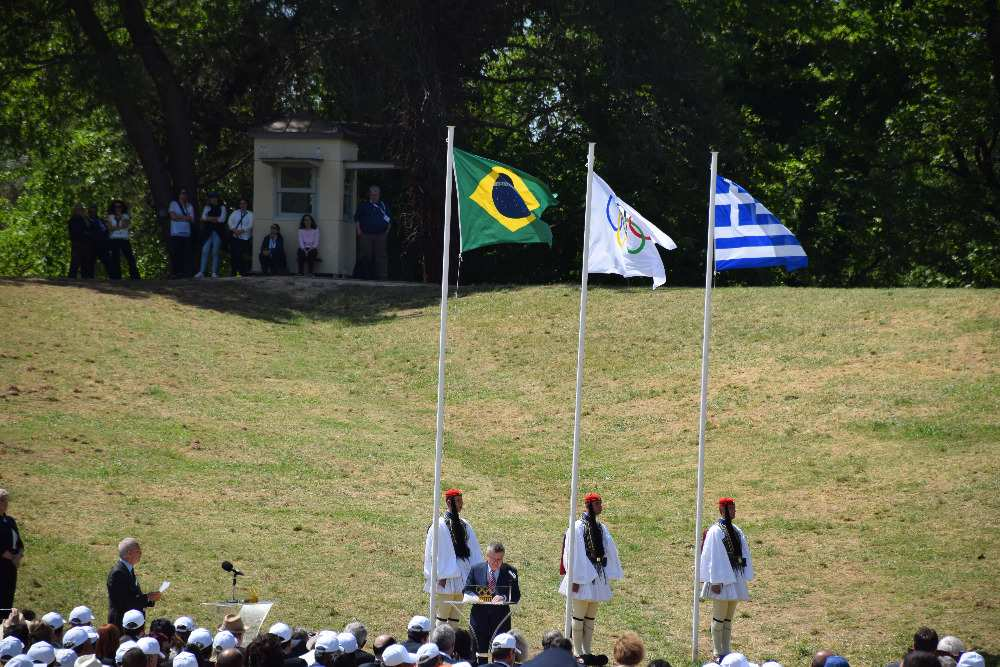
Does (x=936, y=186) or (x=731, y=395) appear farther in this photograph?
(x=936, y=186)

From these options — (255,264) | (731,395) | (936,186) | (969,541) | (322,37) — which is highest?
(322,37)

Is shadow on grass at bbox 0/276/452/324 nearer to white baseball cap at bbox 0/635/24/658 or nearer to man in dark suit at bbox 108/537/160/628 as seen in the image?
man in dark suit at bbox 108/537/160/628

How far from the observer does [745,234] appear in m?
17.0

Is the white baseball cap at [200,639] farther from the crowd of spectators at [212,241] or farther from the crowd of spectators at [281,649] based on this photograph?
the crowd of spectators at [212,241]

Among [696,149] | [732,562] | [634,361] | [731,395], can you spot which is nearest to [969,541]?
[732,562]

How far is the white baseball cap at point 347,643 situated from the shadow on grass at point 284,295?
22.9 meters

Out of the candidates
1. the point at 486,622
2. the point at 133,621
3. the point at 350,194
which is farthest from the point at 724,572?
the point at 350,194

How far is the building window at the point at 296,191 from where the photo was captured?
122 feet

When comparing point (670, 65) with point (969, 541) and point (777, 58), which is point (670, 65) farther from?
point (969, 541)

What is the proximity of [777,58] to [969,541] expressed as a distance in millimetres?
28308

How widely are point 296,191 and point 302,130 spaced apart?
5.66ft

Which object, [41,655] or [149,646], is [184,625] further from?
[41,655]

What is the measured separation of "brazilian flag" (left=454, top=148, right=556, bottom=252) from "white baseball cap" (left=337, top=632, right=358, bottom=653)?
5.61 meters

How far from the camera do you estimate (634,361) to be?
29.6 m
